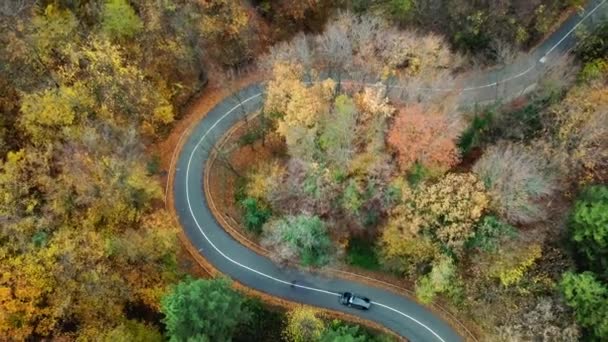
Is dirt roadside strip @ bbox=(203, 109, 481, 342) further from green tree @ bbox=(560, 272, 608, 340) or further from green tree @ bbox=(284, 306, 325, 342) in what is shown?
green tree @ bbox=(560, 272, 608, 340)

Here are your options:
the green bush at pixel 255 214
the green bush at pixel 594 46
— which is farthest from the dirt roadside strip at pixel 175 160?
the green bush at pixel 594 46

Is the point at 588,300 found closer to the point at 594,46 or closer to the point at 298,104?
the point at 594,46

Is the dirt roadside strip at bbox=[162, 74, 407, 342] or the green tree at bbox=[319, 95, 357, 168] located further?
the dirt roadside strip at bbox=[162, 74, 407, 342]

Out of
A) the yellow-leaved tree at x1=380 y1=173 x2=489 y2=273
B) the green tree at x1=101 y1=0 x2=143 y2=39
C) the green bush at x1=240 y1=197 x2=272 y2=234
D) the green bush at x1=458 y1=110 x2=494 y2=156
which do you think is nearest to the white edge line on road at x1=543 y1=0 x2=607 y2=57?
the green bush at x1=458 y1=110 x2=494 y2=156

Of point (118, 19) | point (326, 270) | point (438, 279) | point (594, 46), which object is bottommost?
point (326, 270)

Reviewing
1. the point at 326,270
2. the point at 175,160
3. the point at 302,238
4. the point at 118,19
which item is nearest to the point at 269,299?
the point at 326,270

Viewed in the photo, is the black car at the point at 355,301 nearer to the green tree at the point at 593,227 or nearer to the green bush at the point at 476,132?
the green bush at the point at 476,132

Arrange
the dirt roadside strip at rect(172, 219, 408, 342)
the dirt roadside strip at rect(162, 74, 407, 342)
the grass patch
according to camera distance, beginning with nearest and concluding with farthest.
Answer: the dirt roadside strip at rect(172, 219, 408, 342) < the dirt roadside strip at rect(162, 74, 407, 342) < the grass patch
